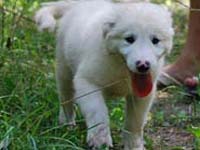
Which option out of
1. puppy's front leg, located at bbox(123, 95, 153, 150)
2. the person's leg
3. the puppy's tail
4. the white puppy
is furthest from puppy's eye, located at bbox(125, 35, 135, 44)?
the person's leg

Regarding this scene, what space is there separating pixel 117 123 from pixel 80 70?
0.57m

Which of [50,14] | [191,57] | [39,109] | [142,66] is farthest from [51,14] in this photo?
[191,57]

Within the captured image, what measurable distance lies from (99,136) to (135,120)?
0.35 metres

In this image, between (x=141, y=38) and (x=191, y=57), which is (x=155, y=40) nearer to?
(x=141, y=38)

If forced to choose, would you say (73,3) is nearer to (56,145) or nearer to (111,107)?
(111,107)

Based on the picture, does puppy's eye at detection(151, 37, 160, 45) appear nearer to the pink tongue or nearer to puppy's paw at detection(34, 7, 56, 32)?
the pink tongue

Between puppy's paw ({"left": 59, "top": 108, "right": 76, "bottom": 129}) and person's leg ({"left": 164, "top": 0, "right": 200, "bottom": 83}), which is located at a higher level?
person's leg ({"left": 164, "top": 0, "right": 200, "bottom": 83})

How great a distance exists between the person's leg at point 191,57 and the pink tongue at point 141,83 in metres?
1.82

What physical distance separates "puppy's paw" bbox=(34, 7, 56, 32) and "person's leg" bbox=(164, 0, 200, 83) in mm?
1340

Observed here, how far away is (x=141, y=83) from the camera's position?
183 inches

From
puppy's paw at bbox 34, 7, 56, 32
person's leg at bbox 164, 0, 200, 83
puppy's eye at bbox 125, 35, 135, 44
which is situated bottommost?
person's leg at bbox 164, 0, 200, 83

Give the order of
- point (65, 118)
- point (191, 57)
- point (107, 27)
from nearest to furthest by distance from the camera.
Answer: point (107, 27) < point (65, 118) < point (191, 57)

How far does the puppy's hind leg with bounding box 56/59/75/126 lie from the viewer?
211 inches

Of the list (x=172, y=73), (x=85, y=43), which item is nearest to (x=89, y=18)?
(x=85, y=43)
